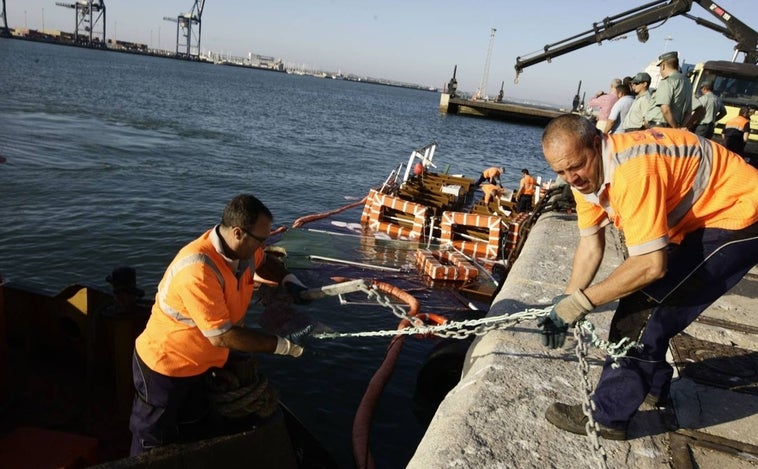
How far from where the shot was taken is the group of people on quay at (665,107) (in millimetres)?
7965

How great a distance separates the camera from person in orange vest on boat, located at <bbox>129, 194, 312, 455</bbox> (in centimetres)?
303

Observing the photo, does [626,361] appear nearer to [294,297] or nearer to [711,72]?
[294,297]

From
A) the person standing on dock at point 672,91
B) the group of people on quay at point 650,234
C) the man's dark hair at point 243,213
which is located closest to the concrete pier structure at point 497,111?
the person standing on dock at point 672,91

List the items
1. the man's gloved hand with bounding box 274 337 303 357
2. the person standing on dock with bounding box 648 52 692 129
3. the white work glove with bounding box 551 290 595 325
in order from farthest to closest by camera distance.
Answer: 1. the person standing on dock with bounding box 648 52 692 129
2. the man's gloved hand with bounding box 274 337 303 357
3. the white work glove with bounding box 551 290 595 325

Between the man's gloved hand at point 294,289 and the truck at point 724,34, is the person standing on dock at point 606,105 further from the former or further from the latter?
the man's gloved hand at point 294,289

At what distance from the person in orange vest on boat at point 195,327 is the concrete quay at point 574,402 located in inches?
55.1

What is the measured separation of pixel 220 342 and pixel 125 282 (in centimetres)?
192

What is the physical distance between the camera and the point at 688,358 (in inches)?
164

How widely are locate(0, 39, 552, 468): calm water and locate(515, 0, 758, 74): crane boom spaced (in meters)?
9.85

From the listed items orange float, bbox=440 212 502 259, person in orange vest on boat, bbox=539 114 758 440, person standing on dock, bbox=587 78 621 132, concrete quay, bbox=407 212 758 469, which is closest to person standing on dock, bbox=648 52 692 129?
person standing on dock, bbox=587 78 621 132

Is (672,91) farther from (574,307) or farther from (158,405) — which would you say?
(158,405)

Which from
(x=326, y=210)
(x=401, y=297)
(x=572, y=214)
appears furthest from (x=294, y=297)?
(x=326, y=210)

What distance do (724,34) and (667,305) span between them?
16980mm

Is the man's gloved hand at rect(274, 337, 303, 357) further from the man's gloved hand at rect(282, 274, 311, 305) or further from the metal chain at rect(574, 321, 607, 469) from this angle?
the metal chain at rect(574, 321, 607, 469)
